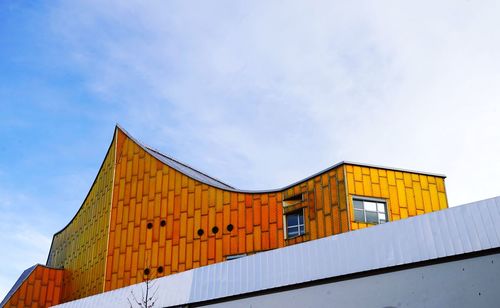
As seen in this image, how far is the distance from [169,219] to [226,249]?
4623 millimetres

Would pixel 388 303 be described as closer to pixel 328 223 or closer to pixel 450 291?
pixel 450 291

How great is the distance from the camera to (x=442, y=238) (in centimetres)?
1209

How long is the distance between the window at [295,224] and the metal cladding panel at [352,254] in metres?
9.16

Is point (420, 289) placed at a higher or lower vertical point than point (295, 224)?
lower

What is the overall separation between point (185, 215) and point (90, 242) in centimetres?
980

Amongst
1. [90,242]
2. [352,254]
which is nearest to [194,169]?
[90,242]

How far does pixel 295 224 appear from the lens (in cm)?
2641

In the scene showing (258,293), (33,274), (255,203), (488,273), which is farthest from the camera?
(33,274)

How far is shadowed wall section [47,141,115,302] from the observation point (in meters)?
34.3

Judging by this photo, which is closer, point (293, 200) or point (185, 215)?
point (293, 200)

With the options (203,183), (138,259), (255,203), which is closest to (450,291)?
(255,203)

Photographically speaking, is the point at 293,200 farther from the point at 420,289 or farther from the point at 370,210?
the point at 420,289

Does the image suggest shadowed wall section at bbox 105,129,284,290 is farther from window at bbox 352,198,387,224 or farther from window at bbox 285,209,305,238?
window at bbox 352,198,387,224

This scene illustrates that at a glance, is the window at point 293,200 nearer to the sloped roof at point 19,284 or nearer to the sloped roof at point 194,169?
the sloped roof at point 194,169
